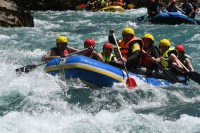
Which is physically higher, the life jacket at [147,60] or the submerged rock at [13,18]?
the life jacket at [147,60]

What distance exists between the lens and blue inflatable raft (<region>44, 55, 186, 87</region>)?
8.09 meters

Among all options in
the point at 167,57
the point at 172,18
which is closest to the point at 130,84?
the point at 167,57

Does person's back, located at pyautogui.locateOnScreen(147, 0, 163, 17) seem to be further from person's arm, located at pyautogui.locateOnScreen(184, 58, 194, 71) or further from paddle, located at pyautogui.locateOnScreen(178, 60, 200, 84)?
paddle, located at pyautogui.locateOnScreen(178, 60, 200, 84)

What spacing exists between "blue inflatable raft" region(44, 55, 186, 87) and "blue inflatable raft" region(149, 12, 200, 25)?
34.1 ft

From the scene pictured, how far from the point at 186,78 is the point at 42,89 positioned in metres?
3.29

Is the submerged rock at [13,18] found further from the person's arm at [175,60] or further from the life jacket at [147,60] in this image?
the person's arm at [175,60]

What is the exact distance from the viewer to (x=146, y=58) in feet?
31.1

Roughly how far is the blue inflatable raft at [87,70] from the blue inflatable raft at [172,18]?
34.1 ft

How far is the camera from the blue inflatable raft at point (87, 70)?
8.09 metres

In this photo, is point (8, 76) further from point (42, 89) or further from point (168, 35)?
point (168, 35)

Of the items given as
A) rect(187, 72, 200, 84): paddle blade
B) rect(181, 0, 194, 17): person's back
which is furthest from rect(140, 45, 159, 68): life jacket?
rect(181, 0, 194, 17): person's back

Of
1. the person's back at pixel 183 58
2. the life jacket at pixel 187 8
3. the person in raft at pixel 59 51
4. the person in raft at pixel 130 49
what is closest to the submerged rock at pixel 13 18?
the life jacket at pixel 187 8

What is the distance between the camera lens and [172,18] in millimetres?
18469

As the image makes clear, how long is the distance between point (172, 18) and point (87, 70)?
11.1m
